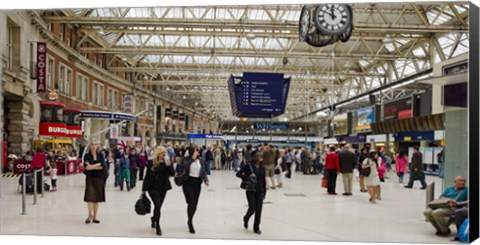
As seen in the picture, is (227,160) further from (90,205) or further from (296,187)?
(90,205)

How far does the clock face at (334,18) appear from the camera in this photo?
9.08 m

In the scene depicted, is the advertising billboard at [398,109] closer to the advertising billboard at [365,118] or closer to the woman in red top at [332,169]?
the advertising billboard at [365,118]

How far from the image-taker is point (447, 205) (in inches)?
300

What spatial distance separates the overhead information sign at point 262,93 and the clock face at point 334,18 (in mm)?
4662

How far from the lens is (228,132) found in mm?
17875

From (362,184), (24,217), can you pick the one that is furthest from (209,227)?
(362,184)

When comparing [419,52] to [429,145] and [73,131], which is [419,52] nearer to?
[429,145]

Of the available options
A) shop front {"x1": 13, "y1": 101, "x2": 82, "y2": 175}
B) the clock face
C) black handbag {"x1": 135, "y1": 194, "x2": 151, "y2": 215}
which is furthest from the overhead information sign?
shop front {"x1": 13, "y1": 101, "x2": 82, "y2": 175}

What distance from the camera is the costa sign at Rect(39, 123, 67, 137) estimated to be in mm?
20594

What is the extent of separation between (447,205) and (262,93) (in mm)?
7254

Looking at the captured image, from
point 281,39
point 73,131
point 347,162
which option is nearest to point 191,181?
point 347,162

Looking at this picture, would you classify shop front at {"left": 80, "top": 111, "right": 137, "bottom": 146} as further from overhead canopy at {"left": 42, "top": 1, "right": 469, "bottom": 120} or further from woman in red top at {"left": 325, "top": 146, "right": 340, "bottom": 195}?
woman in red top at {"left": 325, "top": 146, "right": 340, "bottom": 195}

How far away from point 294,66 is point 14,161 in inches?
555

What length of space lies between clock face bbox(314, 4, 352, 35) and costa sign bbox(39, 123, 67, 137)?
1529 centimetres
